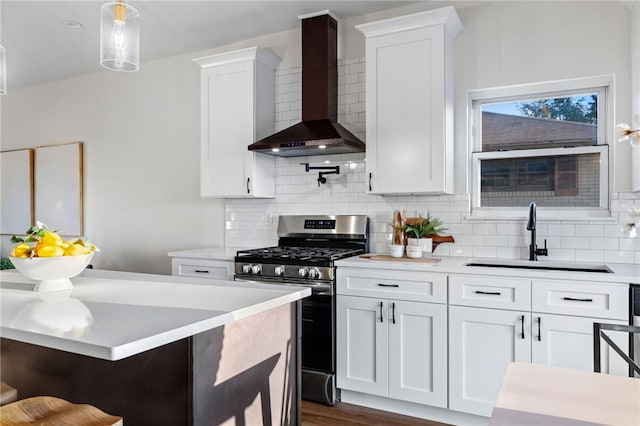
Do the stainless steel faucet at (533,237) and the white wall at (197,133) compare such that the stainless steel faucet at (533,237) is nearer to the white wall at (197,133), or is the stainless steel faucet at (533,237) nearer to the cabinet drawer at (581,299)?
the white wall at (197,133)

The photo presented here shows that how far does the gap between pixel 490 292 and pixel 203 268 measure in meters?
2.11

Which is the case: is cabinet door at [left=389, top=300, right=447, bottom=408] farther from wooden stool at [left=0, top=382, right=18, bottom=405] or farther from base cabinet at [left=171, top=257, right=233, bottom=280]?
wooden stool at [left=0, top=382, right=18, bottom=405]

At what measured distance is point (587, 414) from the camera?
1051 millimetres

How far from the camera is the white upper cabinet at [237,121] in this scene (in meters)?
3.81

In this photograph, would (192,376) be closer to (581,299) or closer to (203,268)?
(581,299)

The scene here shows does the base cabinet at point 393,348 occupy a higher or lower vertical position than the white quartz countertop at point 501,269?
lower

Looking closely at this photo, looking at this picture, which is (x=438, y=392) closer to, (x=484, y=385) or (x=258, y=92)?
(x=484, y=385)

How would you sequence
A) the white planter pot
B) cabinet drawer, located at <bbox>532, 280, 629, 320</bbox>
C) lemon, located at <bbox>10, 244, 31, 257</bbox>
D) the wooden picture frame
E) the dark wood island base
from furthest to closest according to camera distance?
the wooden picture frame
the white planter pot
cabinet drawer, located at <bbox>532, 280, 629, 320</bbox>
lemon, located at <bbox>10, 244, 31, 257</bbox>
the dark wood island base

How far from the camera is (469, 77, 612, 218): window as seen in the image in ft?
10.3

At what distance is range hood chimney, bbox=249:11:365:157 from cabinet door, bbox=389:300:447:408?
4.11 ft

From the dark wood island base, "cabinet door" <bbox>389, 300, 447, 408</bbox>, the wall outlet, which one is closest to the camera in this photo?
the dark wood island base

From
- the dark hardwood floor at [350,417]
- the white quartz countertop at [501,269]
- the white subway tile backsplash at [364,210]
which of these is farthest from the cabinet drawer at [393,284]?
the dark hardwood floor at [350,417]

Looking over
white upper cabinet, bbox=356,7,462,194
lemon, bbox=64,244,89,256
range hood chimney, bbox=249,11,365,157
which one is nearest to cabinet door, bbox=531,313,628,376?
white upper cabinet, bbox=356,7,462,194

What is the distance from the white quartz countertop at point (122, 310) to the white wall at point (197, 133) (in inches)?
71.8
